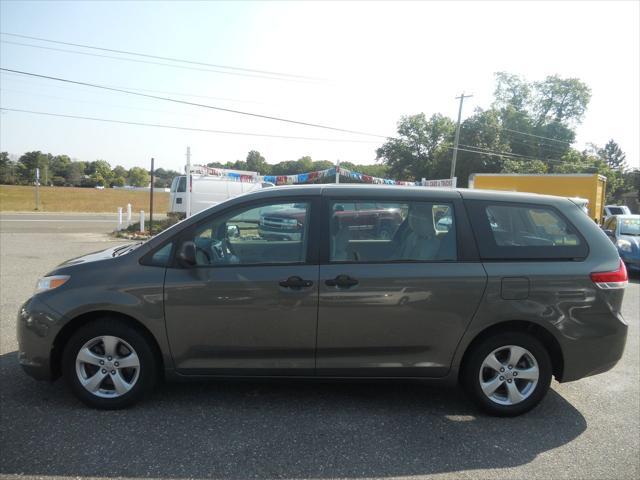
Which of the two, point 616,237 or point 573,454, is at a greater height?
point 616,237

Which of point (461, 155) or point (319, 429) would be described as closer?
point (319, 429)

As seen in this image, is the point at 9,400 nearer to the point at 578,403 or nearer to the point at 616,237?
the point at 578,403

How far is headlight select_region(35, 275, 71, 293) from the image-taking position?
3422mm

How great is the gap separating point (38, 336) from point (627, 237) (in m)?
12.3

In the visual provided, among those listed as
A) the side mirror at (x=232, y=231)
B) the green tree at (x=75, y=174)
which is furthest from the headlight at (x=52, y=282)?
the green tree at (x=75, y=174)

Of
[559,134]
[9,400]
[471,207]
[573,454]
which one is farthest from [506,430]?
[559,134]

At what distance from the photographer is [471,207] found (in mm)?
3652

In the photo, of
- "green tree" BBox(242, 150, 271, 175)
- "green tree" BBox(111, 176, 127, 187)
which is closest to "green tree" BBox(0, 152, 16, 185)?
"green tree" BBox(111, 176, 127, 187)

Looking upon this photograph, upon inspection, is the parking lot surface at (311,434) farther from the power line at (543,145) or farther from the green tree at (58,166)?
the green tree at (58,166)

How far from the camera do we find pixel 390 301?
3.37 metres

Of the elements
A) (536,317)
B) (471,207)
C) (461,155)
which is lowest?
(536,317)

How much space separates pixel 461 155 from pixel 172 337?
61.2 meters

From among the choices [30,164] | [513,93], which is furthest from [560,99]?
[30,164]

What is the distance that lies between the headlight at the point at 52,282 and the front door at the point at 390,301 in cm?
190
